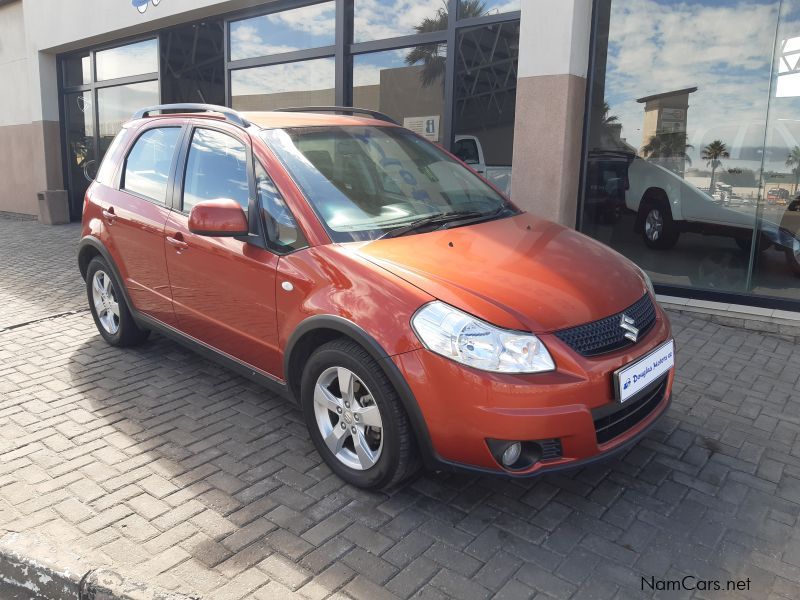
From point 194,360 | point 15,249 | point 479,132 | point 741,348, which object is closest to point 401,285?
point 194,360

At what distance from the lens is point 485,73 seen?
9.22 meters

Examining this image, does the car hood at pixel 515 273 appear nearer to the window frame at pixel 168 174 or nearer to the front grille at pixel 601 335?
the front grille at pixel 601 335

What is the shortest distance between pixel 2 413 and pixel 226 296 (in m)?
1.66

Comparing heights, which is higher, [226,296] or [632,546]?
[226,296]

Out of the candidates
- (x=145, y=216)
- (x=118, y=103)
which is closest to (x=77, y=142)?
(x=118, y=103)

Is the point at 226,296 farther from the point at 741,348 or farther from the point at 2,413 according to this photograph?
the point at 741,348

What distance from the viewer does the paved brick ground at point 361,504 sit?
8.58 ft

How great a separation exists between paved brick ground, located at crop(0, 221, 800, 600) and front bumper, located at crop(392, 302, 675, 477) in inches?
14.7

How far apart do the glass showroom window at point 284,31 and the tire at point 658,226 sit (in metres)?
4.89

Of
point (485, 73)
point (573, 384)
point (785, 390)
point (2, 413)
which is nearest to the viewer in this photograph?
point (573, 384)

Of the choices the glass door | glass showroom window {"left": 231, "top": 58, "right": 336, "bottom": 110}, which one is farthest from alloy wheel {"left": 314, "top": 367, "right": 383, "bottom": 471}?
the glass door

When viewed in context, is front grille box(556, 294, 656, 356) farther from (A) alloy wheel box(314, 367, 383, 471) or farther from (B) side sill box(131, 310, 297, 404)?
(B) side sill box(131, 310, 297, 404)

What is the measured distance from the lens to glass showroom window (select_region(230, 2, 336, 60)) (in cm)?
913

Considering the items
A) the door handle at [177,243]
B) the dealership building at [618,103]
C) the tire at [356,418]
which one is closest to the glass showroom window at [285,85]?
the dealership building at [618,103]
